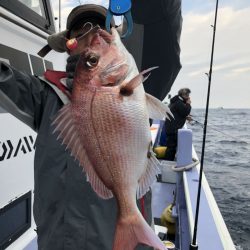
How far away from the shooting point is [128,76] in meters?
1.17

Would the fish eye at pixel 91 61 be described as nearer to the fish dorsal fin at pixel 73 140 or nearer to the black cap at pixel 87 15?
the fish dorsal fin at pixel 73 140

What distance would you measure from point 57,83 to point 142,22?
0.59 m

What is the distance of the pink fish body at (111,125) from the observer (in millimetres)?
1148

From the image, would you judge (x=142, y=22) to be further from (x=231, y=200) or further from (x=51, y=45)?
(x=231, y=200)

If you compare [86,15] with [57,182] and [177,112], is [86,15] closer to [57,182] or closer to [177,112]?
[57,182]

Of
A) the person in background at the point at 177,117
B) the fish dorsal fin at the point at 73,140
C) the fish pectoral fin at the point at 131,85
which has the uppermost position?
the fish pectoral fin at the point at 131,85

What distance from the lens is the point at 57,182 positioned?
1460 millimetres

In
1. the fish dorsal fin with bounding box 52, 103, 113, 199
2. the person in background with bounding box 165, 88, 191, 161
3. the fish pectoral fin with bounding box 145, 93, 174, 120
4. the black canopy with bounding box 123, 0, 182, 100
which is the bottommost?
the person in background with bounding box 165, 88, 191, 161

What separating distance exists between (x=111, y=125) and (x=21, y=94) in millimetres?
488

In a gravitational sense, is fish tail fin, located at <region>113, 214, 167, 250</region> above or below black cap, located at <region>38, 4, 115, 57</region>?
below

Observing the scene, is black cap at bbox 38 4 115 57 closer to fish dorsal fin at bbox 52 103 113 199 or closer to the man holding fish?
the man holding fish

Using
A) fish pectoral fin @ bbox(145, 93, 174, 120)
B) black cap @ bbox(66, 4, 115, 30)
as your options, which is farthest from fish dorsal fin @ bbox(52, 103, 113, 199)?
black cap @ bbox(66, 4, 115, 30)

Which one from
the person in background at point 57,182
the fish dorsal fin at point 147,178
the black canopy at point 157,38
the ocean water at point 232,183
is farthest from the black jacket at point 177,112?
the fish dorsal fin at point 147,178

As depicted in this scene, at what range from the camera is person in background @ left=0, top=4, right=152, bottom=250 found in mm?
1436
